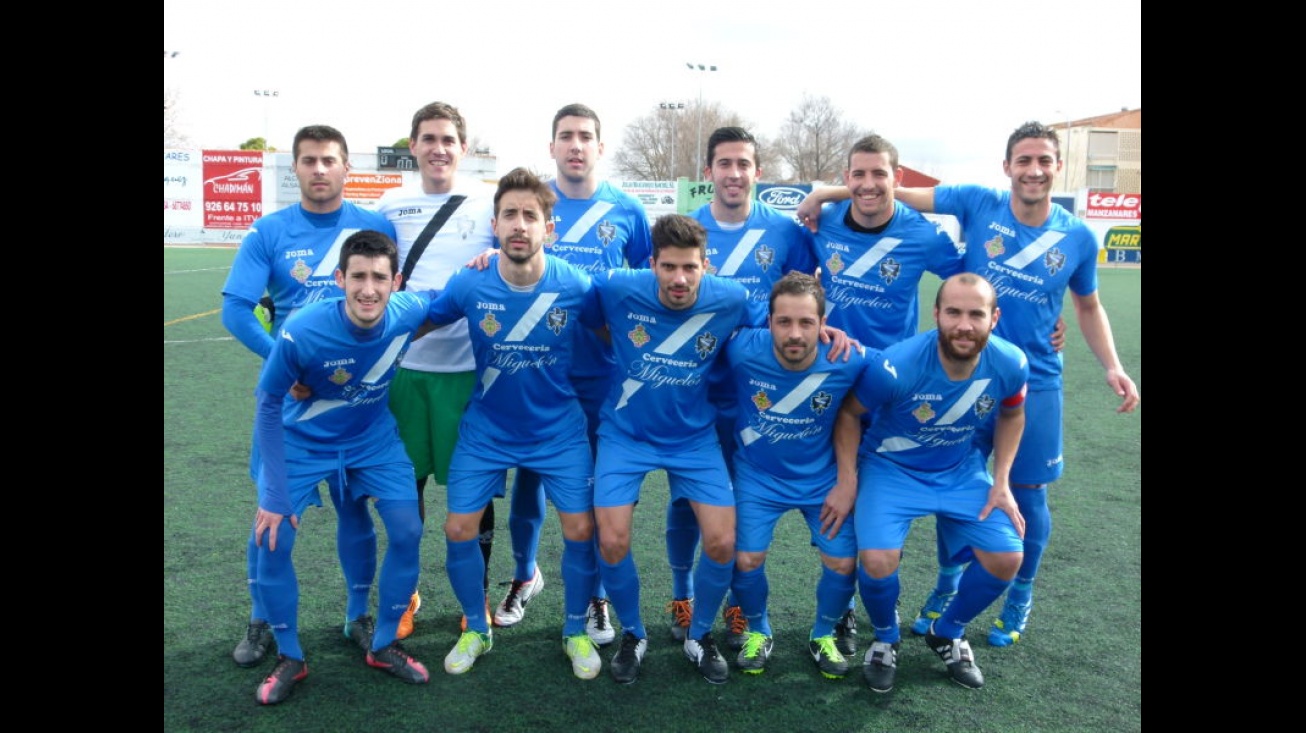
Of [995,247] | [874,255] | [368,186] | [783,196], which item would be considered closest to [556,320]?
[874,255]

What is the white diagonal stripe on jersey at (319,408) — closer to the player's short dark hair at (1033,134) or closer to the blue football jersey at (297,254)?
the blue football jersey at (297,254)

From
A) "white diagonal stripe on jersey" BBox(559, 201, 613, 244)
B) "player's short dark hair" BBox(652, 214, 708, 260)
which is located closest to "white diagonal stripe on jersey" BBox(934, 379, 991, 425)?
"player's short dark hair" BBox(652, 214, 708, 260)

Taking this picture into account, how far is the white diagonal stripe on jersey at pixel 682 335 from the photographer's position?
3523 mm

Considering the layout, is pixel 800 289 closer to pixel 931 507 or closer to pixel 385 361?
pixel 931 507

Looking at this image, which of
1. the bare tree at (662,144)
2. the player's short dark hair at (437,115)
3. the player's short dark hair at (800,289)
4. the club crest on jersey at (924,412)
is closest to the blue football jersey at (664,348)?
the player's short dark hair at (800,289)

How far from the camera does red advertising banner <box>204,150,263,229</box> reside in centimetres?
2588

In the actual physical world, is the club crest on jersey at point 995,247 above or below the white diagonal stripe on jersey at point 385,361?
above

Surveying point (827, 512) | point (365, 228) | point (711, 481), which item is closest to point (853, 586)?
point (827, 512)

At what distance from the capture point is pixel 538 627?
12.5 ft

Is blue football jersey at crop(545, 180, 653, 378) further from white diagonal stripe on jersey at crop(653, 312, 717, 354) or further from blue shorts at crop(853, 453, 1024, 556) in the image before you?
blue shorts at crop(853, 453, 1024, 556)

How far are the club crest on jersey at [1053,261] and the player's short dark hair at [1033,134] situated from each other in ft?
1.25

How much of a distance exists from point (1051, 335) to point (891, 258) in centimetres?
74
